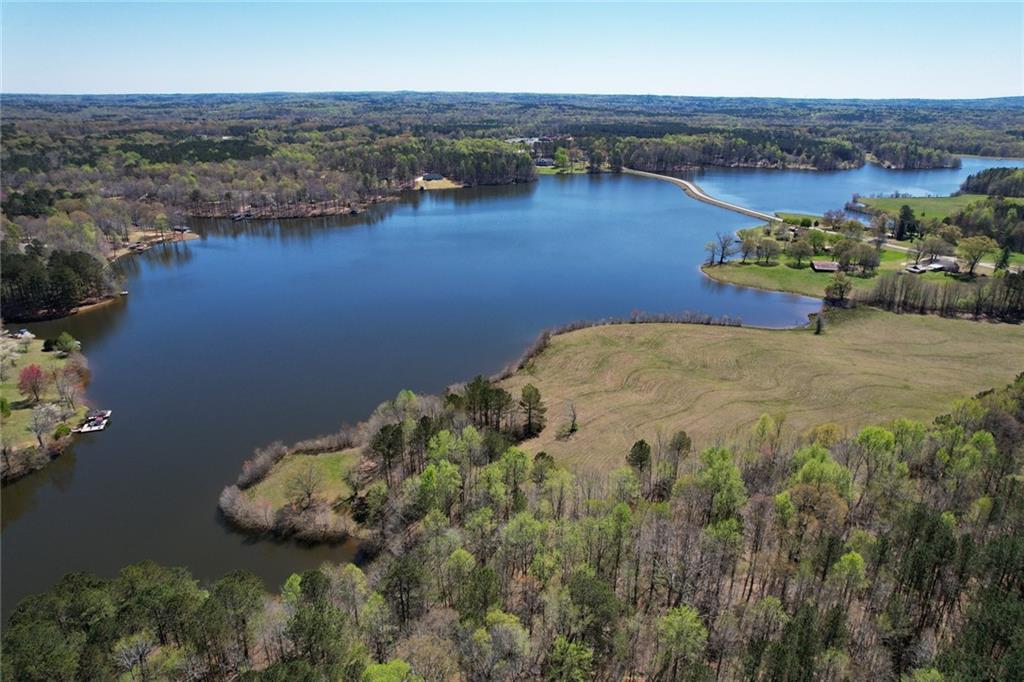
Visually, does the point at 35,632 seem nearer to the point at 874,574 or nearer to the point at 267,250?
the point at 874,574

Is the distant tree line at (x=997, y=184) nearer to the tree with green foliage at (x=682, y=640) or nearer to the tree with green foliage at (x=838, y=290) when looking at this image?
the tree with green foliage at (x=838, y=290)

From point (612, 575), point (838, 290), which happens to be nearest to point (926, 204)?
point (838, 290)

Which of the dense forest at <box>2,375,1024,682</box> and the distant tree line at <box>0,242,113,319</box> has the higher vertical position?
the distant tree line at <box>0,242,113,319</box>

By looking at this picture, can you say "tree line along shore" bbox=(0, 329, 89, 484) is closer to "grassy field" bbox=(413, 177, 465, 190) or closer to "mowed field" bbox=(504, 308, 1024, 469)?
"mowed field" bbox=(504, 308, 1024, 469)

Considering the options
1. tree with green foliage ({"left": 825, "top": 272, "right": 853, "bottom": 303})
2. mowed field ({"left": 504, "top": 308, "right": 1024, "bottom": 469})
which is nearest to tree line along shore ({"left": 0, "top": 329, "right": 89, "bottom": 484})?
mowed field ({"left": 504, "top": 308, "right": 1024, "bottom": 469})

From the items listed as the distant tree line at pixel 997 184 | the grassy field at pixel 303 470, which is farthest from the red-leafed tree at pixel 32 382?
the distant tree line at pixel 997 184

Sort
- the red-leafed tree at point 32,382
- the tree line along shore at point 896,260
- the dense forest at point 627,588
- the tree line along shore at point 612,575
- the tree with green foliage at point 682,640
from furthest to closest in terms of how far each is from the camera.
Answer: the tree line along shore at point 896,260
the red-leafed tree at point 32,382
the tree with green foliage at point 682,640
the tree line along shore at point 612,575
the dense forest at point 627,588

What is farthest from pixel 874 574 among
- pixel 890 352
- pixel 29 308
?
pixel 29 308
